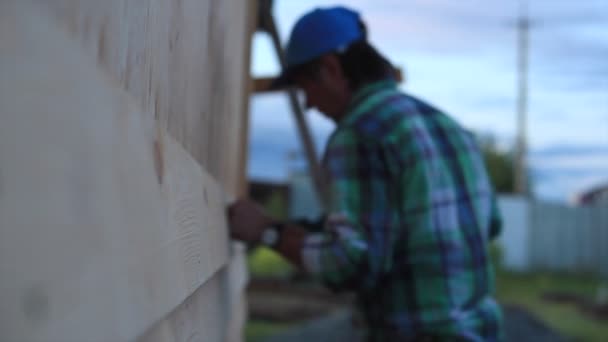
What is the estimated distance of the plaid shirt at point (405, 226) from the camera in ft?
7.14

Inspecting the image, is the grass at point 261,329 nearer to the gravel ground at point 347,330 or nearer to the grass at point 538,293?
the grass at point 538,293

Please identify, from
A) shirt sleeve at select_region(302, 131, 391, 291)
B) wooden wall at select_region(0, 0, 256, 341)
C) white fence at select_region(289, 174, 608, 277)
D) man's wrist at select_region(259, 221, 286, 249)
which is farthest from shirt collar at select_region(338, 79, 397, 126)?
white fence at select_region(289, 174, 608, 277)

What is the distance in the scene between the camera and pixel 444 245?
223 centimetres

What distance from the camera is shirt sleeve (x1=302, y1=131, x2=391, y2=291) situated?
84.7 inches

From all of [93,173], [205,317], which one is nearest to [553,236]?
[205,317]

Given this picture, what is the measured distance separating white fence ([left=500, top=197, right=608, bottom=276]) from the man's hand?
19.9 metres

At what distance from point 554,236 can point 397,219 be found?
2065 centimetres

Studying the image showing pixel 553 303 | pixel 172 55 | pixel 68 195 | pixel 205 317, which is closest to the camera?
pixel 68 195

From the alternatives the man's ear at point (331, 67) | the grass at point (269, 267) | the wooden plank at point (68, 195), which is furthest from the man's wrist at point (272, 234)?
the grass at point (269, 267)

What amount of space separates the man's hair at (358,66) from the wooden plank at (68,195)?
166 cm

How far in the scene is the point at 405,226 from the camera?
223 cm

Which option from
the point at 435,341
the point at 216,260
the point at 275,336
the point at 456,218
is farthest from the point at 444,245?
the point at 275,336

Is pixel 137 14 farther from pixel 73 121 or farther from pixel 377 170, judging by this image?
pixel 377 170

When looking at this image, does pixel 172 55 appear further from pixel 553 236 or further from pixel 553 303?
pixel 553 236
